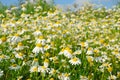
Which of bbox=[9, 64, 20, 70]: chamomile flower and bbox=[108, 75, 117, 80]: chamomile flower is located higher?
bbox=[9, 64, 20, 70]: chamomile flower

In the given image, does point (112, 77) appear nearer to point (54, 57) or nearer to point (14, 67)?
point (54, 57)

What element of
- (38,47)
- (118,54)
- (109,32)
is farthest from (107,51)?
(109,32)

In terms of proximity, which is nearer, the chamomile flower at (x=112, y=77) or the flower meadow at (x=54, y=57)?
the flower meadow at (x=54, y=57)

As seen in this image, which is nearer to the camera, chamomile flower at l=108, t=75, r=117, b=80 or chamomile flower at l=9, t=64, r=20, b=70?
chamomile flower at l=9, t=64, r=20, b=70

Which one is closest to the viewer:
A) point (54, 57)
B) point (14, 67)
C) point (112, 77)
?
point (14, 67)

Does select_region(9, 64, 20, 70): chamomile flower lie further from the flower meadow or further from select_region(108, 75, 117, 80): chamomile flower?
select_region(108, 75, 117, 80): chamomile flower

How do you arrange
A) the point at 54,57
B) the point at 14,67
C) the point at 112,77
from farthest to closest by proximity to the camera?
→ the point at 54,57
the point at 112,77
the point at 14,67

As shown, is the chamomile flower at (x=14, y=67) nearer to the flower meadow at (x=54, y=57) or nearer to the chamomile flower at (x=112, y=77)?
the flower meadow at (x=54, y=57)

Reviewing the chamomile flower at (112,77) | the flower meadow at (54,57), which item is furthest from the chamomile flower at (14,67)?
the chamomile flower at (112,77)

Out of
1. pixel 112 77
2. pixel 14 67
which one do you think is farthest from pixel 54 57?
pixel 112 77

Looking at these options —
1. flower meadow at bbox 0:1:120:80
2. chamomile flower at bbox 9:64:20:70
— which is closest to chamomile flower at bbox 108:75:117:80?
flower meadow at bbox 0:1:120:80

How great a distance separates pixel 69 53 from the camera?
18.1 feet

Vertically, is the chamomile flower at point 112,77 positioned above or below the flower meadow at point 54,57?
below

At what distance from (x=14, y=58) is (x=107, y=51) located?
1708mm
